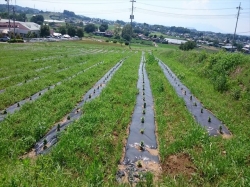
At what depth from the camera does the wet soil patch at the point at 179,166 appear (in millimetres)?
6484

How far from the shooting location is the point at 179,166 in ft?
22.3

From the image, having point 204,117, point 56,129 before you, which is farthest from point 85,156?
point 204,117

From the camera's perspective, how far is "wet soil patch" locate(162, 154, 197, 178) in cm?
648

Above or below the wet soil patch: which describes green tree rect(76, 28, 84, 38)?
above

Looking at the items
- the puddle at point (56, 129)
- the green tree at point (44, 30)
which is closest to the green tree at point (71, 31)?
the green tree at point (44, 30)

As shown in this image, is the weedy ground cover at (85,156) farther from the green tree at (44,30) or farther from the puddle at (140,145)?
the green tree at (44,30)

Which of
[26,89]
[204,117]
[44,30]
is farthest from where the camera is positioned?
[44,30]

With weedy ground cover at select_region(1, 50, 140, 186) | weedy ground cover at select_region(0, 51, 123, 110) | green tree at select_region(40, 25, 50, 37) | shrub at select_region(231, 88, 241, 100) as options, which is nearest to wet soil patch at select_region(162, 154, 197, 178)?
weedy ground cover at select_region(1, 50, 140, 186)

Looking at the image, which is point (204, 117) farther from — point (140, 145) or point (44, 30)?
point (44, 30)

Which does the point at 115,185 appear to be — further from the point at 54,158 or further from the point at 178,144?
the point at 178,144

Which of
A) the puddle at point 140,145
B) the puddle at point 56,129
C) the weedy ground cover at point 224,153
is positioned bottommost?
the puddle at point 140,145

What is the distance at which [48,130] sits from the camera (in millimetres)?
8719

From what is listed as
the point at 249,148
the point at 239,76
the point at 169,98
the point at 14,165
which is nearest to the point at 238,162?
the point at 249,148

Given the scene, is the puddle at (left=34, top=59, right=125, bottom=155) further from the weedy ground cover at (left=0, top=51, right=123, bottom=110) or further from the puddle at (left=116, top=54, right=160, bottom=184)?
the weedy ground cover at (left=0, top=51, right=123, bottom=110)
